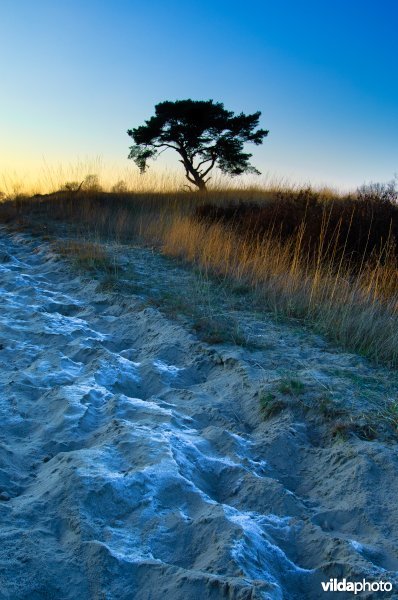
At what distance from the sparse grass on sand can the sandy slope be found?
86 centimetres

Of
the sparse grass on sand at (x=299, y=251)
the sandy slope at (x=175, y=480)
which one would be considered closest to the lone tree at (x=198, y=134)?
the sparse grass on sand at (x=299, y=251)

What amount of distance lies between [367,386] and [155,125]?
17572 millimetres

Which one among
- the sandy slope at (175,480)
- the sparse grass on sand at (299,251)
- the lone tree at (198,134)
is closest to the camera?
the sandy slope at (175,480)

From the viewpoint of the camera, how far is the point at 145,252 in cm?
848

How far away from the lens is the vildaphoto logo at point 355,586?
1.94 m

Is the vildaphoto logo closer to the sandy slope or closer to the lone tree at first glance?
the sandy slope

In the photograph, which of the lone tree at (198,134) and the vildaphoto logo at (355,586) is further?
the lone tree at (198,134)

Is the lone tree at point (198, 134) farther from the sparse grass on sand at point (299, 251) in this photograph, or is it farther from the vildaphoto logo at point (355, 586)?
the vildaphoto logo at point (355, 586)

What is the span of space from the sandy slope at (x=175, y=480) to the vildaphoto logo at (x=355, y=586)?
29 millimetres

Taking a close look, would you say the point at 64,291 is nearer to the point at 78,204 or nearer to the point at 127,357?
the point at 127,357

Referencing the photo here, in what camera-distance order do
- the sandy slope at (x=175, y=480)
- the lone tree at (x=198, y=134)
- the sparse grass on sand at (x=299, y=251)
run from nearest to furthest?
the sandy slope at (x=175, y=480), the sparse grass on sand at (x=299, y=251), the lone tree at (x=198, y=134)

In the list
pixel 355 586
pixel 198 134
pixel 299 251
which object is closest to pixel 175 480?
pixel 355 586

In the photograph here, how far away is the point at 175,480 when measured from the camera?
246cm

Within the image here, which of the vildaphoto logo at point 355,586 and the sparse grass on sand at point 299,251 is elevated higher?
the sparse grass on sand at point 299,251
